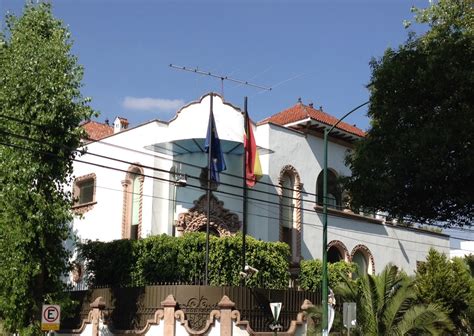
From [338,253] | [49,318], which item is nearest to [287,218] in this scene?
[338,253]

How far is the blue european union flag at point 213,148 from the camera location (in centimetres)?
2927

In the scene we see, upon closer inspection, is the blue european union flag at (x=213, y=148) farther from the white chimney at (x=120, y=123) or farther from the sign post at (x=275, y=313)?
the white chimney at (x=120, y=123)

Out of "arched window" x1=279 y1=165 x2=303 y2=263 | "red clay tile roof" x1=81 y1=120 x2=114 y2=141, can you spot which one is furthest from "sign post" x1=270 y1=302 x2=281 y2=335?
"red clay tile roof" x1=81 y1=120 x2=114 y2=141

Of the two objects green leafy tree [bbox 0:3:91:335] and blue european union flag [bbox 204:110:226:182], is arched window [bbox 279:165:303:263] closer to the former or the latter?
blue european union flag [bbox 204:110:226:182]

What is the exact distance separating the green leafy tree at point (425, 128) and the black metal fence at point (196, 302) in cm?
654

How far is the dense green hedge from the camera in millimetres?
28406

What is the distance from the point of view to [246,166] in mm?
30344

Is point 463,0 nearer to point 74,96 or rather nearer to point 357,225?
point 74,96

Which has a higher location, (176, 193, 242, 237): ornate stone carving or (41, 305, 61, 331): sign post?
(176, 193, 242, 237): ornate stone carving

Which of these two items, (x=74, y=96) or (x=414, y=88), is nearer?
(x=414, y=88)

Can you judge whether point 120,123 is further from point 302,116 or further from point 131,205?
point 302,116

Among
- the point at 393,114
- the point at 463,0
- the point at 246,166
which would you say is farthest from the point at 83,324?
the point at 463,0

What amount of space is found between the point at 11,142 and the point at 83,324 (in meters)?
9.16

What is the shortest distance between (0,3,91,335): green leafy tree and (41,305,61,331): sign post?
3678 mm
